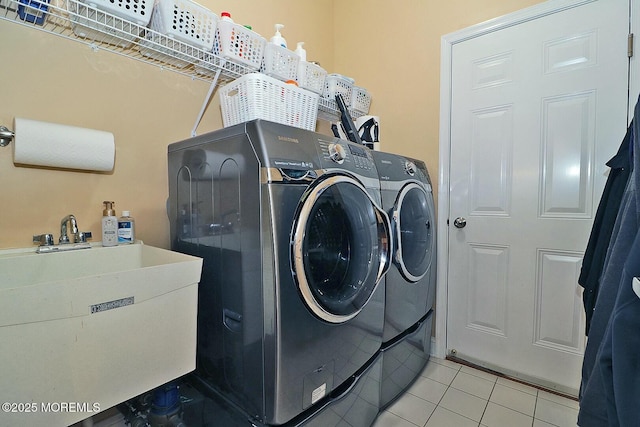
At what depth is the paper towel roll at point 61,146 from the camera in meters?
1.02

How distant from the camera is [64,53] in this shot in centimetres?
121

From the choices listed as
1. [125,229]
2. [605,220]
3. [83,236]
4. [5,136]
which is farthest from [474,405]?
[5,136]

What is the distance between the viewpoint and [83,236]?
3.93ft

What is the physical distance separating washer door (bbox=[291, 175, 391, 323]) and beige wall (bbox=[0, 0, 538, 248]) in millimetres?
833

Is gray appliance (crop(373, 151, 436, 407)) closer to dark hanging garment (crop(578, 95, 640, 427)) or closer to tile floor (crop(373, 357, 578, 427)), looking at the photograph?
tile floor (crop(373, 357, 578, 427))

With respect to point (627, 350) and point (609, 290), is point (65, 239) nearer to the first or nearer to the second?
point (627, 350)

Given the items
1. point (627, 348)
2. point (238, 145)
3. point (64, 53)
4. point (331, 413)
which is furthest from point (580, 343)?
point (64, 53)

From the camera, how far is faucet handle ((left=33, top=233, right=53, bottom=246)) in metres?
1.11

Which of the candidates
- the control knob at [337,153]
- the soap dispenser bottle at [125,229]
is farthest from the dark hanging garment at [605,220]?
the soap dispenser bottle at [125,229]

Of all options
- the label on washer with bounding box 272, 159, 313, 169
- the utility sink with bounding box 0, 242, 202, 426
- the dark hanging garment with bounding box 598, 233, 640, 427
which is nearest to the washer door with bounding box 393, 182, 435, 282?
the label on washer with bounding box 272, 159, 313, 169

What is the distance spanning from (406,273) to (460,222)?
737mm

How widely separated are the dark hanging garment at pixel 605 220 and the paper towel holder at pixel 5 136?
234cm

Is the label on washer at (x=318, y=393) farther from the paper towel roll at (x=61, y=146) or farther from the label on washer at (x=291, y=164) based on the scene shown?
the paper towel roll at (x=61, y=146)

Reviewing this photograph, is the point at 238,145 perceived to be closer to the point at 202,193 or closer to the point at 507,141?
the point at 202,193
